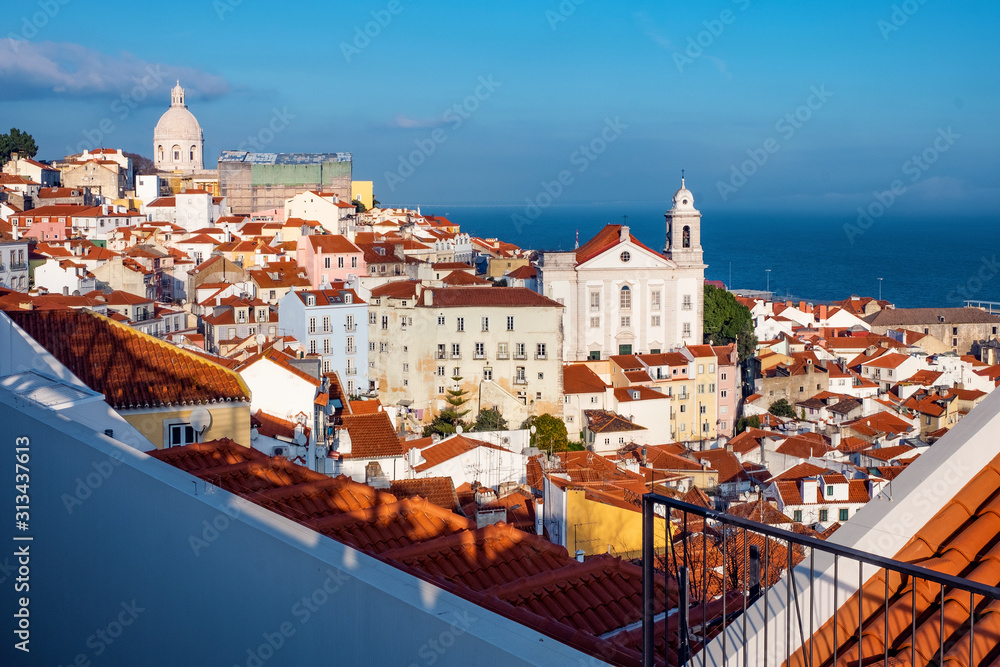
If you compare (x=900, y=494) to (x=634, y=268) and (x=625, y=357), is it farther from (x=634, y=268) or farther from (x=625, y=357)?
(x=634, y=268)

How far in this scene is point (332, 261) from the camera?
34062 millimetres

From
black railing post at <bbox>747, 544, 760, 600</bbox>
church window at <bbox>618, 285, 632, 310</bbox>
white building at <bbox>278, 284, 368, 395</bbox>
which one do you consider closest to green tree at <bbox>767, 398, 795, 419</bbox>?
church window at <bbox>618, 285, 632, 310</bbox>

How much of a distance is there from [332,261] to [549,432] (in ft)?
39.4

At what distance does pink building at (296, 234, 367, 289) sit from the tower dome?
30.2 m

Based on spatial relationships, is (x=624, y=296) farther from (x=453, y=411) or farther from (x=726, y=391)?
(x=453, y=411)

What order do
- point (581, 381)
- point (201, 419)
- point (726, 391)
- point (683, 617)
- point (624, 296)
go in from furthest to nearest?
point (624, 296) < point (726, 391) < point (581, 381) < point (201, 419) < point (683, 617)

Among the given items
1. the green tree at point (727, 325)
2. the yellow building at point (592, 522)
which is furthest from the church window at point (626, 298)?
the yellow building at point (592, 522)

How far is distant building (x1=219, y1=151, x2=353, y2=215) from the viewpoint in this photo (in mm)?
53375

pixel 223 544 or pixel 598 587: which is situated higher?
pixel 223 544

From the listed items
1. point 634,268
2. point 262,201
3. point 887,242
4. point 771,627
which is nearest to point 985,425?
point 771,627

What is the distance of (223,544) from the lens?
2.75 m

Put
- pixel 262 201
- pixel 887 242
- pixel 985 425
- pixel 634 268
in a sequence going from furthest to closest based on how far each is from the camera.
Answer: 1. pixel 887 242
2. pixel 262 201
3. pixel 634 268
4. pixel 985 425

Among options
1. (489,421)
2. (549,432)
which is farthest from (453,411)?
(549,432)

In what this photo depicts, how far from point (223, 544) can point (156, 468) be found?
42 centimetres
